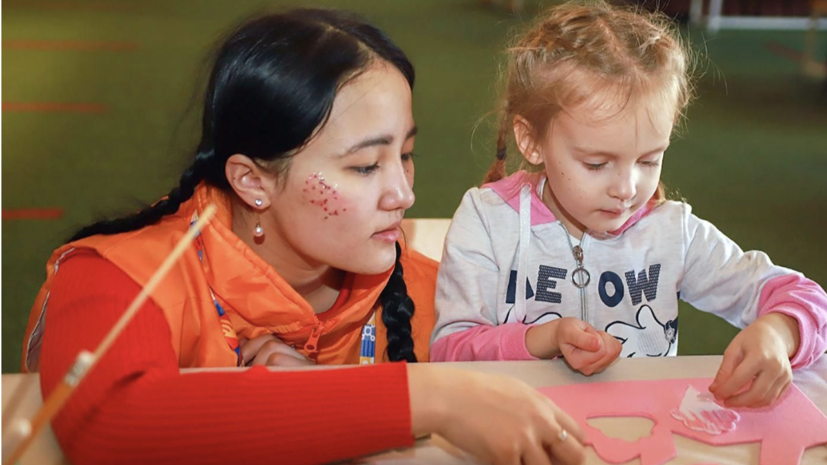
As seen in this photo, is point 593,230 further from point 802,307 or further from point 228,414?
point 228,414

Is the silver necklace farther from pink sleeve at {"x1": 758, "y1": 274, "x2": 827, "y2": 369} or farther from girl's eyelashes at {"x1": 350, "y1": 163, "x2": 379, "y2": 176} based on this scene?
girl's eyelashes at {"x1": 350, "y1": 163, "x2": 379, "y2": 176}

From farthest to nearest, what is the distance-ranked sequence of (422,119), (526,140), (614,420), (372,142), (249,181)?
A: (422,119), (526,140), (249,181), (372,142), (614,420)

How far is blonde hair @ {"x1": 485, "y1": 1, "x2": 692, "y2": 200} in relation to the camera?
1.20 metres

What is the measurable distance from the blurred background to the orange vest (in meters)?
0.23

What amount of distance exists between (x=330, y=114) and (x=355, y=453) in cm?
44

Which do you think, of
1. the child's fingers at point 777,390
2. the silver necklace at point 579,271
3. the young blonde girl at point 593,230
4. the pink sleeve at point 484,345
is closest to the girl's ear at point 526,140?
the young blonde girl at point 593,230

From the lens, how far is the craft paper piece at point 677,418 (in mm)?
872

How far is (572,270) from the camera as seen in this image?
1.32 meters

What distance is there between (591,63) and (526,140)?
146 millimetres

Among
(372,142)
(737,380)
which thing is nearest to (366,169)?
(372,142)

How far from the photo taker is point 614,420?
0.92 metres

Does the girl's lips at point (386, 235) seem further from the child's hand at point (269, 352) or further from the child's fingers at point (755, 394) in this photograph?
the child's fingers at point (755, 394)

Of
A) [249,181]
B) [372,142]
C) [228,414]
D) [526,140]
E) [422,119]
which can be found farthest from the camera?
[422,119]

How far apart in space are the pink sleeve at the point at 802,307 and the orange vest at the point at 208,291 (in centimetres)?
53
